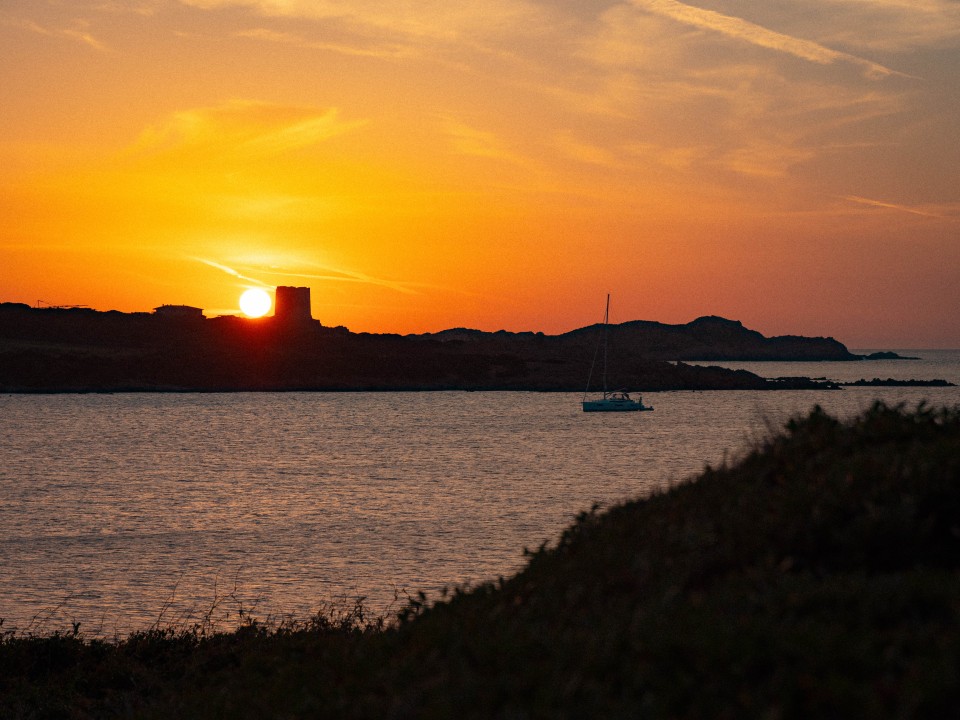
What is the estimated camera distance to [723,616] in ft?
21.6

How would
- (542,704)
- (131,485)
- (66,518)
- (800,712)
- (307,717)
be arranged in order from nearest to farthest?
(800,712), (542,704), (307,717), (66,518), (131,485)

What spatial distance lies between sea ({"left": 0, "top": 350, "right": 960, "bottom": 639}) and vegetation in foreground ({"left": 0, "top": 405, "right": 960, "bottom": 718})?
1.05 metres

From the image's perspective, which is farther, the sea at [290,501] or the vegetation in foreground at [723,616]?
the sea at [290,501]

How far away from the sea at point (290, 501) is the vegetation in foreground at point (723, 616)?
3.44 ft

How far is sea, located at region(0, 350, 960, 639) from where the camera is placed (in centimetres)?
2527

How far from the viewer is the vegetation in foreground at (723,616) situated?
18.8 ft

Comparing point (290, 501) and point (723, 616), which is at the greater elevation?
point (723, 616)

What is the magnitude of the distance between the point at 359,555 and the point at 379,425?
266ft

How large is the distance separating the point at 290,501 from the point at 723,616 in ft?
148

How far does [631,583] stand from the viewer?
8117mm

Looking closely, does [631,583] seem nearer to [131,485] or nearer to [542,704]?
[542,704]

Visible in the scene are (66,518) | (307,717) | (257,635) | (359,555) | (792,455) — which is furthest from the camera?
(66,518)

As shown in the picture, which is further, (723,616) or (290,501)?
(290,501)

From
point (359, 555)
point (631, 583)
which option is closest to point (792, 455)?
point (631, 583)
